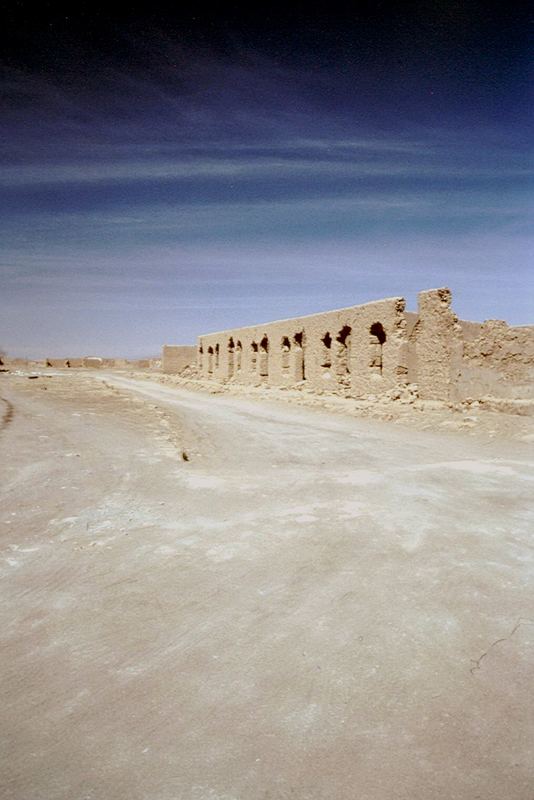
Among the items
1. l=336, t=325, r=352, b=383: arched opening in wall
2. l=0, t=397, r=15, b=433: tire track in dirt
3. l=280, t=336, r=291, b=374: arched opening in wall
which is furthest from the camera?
l=280, t=336, r=291, b=374: arched opening in wall

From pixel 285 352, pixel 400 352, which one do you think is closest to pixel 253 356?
pixel 285 352

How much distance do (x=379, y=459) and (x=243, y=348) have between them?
19761mm

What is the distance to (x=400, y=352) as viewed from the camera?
14.8 meters

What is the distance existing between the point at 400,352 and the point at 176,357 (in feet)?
82.1

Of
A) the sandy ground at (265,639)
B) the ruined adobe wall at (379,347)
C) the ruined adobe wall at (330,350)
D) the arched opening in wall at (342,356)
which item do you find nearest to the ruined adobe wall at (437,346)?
the ruined adobe wall at (379,347)

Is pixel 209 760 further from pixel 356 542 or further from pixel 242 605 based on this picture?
pixel 356 542

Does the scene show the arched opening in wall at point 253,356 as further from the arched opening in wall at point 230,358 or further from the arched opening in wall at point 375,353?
the arched opening in wall at point 375,353

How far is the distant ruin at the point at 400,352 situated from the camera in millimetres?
11984

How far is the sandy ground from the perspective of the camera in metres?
1.86

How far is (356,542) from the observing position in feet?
13.5

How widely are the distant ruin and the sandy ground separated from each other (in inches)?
260

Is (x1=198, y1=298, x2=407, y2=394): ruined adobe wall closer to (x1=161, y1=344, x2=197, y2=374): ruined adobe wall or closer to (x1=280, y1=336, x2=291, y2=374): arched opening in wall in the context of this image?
(x1=280, y1=336, x2=291, y2=374): arched opening in wall

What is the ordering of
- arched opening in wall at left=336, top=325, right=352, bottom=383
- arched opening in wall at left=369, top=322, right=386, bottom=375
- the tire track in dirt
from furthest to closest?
arched opening in wall at left=336, top=325, right=352, bottom=383, arched opening in wall at left=369, top=322, right=386, bottom=375, the tire track in dirt

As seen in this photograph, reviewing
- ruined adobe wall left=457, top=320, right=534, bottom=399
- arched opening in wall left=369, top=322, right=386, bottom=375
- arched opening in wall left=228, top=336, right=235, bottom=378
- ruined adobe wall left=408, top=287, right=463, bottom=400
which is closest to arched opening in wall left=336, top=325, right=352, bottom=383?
arched opening in wall left=369, top=322, right=386, bottom=375
